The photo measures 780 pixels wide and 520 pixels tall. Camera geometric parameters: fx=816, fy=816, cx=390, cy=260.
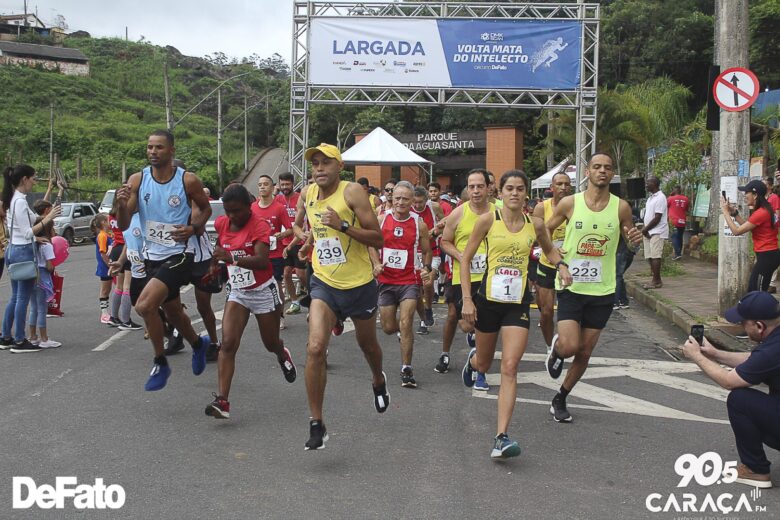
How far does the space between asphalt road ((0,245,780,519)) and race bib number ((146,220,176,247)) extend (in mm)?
1340

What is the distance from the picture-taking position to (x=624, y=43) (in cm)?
4078

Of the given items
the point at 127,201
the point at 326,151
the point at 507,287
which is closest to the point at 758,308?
the point at 507,287

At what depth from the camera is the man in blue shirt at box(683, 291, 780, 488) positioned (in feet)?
15.7

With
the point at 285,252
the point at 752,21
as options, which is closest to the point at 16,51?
the point at 752,21

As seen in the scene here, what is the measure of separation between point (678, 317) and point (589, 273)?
5663 mm

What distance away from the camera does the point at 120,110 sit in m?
79.4

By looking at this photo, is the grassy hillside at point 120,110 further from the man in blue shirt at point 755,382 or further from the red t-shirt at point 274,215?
the man in blue shirt at point 755,382

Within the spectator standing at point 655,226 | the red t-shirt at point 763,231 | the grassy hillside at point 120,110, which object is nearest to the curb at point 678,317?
the spectator standing at point 655,226

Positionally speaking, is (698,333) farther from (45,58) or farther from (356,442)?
(45,58)

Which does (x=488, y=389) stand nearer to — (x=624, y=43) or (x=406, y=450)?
(x=406, y=450)

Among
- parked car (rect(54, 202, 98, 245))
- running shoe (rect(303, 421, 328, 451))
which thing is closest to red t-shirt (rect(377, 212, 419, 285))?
running shoe (rect(303, 421, 328, 451))

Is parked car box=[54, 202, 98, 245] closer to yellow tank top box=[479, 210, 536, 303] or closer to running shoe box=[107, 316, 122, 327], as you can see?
running shoe box=[107, 316, 122, 327]

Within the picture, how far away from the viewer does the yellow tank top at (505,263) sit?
5.82 meters

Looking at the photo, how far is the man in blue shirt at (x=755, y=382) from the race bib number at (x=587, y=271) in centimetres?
150
